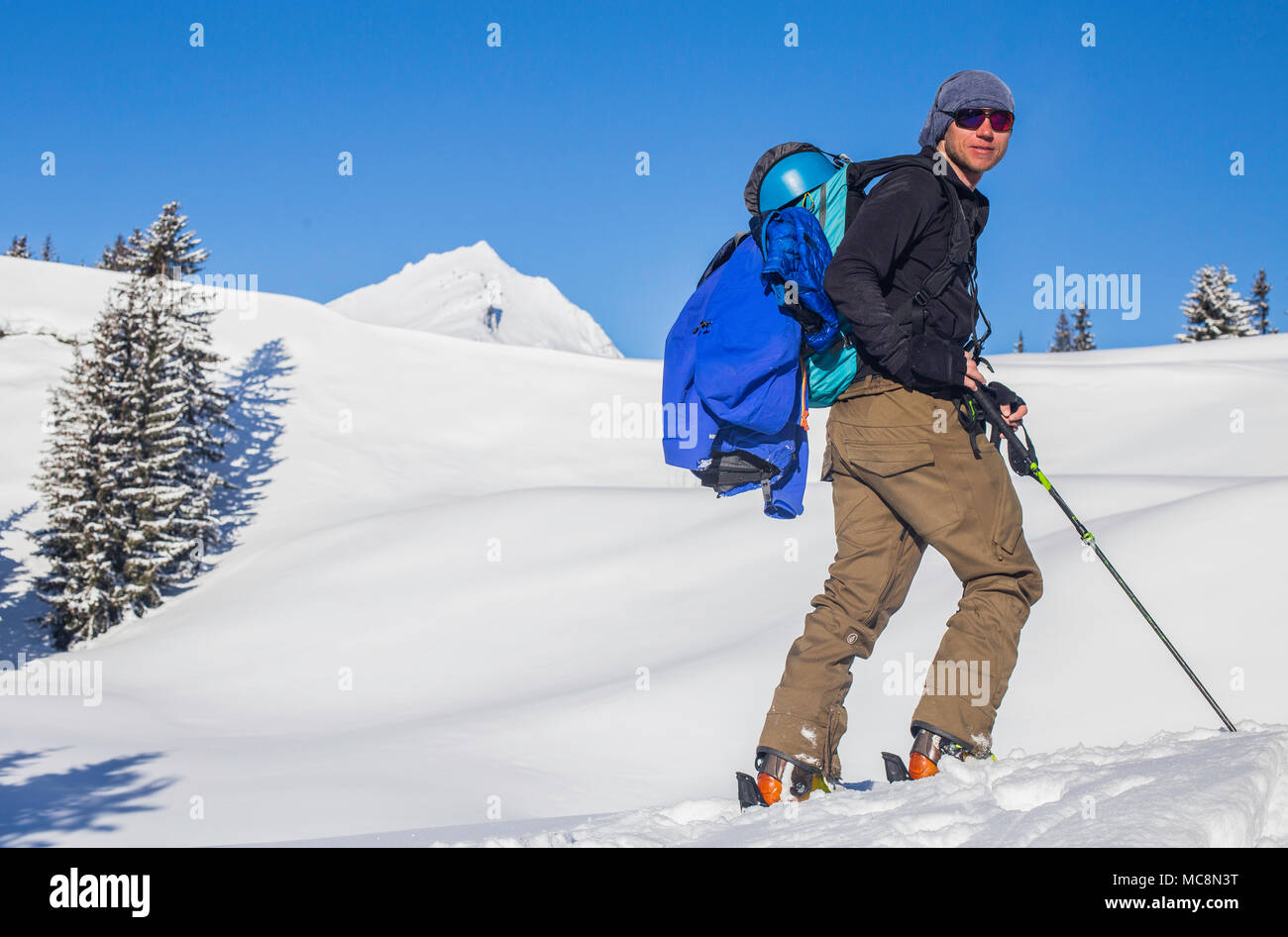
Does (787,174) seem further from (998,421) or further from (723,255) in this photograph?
(998,421)

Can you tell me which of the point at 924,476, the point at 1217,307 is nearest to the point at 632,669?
the point at 924,476

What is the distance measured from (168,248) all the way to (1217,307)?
43.8 metres

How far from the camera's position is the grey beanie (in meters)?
3.15

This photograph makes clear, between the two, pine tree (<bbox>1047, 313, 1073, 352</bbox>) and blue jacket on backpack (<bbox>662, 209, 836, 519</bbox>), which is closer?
blue jacket on backpack (<bbox>662, 209, 836, 519</bbox>)

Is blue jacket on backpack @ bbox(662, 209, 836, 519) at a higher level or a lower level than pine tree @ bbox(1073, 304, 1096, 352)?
lower

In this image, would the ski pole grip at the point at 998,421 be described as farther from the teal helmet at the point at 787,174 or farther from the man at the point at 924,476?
the teal helmet at the point at 787,174

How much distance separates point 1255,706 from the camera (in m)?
5.23

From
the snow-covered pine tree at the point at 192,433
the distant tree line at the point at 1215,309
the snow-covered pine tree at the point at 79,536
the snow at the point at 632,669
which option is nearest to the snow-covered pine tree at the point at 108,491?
the snow-covered pine tree at the point at 79,536

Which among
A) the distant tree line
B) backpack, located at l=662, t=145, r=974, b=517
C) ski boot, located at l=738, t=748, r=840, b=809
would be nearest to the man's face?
backpack, located at l=662, t=145, r=974, b=517

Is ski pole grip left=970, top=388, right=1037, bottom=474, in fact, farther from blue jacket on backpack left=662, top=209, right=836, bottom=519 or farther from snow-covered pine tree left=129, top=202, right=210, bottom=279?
snow-covered pine tree left=129, top=202, right=210, bottom=279

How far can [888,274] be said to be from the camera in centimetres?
314

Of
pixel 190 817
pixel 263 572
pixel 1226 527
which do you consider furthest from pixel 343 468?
A: pixel 1226 527
